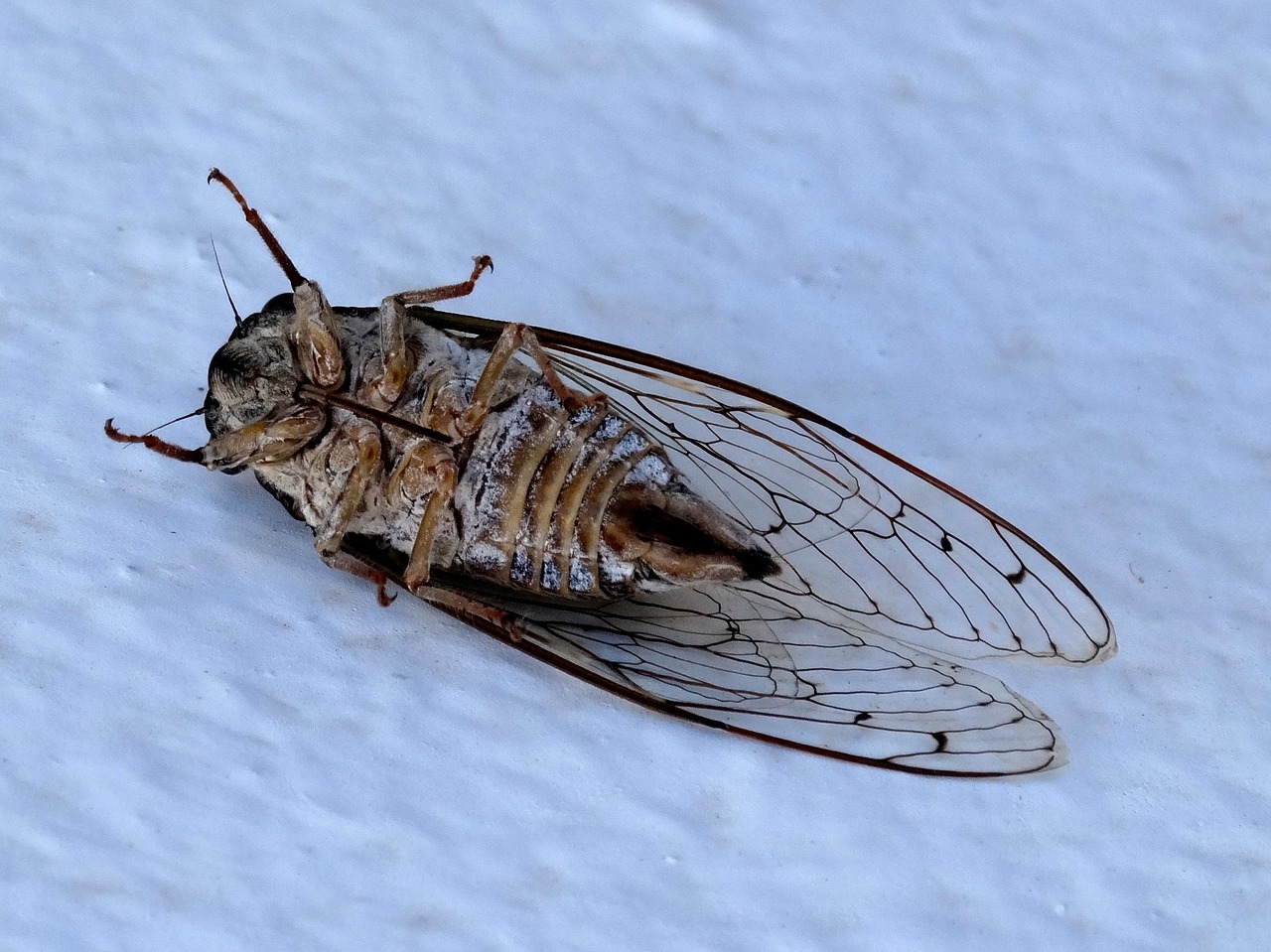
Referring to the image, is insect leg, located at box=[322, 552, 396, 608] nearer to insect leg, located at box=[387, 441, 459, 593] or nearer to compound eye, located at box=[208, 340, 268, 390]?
insect leg, located at box=[387, 441, 459, 593]

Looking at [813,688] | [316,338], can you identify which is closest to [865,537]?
[813,688]

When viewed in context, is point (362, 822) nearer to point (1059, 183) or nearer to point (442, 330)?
point (442, 330)

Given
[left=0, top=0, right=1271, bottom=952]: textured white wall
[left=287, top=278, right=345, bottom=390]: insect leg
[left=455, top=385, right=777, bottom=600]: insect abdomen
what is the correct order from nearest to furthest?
1. [left=0, top=0, right=1271, bottom=952]: textured white wall
2. [left=455, top=385, right=777, bottom=600]: insect abdomen
3. [left=287, top=278, right=345, bottom=390]: insect leg

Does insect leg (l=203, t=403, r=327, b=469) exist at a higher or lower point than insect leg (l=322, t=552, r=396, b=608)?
higher

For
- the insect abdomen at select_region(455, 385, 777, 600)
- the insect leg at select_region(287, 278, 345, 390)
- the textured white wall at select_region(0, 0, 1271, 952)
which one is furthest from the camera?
the insect leg at select_region(287, 278, 345, 390)

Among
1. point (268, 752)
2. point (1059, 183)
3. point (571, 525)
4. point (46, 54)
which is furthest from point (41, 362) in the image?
point (1059, 183)

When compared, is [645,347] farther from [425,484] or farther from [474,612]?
[474,612]

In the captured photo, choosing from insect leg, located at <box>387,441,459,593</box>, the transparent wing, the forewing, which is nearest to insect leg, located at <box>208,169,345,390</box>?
insect leg, located at <box>387,441,459,593</box>
